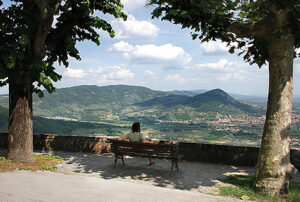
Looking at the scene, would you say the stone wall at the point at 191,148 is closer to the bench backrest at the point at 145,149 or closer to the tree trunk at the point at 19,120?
the bench backrest at the point at 145,149

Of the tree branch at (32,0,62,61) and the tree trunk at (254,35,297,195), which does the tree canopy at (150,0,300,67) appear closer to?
the tree trunk at (254,35,297,195)

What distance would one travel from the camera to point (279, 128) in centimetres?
565

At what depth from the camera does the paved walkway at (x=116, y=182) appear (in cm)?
499

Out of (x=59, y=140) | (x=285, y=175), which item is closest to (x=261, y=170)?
(x=285, y=175)

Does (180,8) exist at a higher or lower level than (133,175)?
higher

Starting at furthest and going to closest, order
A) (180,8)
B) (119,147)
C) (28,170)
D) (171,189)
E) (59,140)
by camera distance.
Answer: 1. (59,140)
2. (119,147)
3. (28,170)
4. (180,8)
5. (171,189)

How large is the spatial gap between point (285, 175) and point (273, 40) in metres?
2.97

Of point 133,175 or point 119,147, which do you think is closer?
point 133,175

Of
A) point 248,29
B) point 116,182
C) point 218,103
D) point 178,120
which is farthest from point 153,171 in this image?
point 218,103

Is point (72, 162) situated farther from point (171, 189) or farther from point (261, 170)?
point (261, 170)

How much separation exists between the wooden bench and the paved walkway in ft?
1.48

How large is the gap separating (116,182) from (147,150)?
1.44 metres

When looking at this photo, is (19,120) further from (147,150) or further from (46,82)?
(147,150)

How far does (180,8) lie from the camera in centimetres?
608
